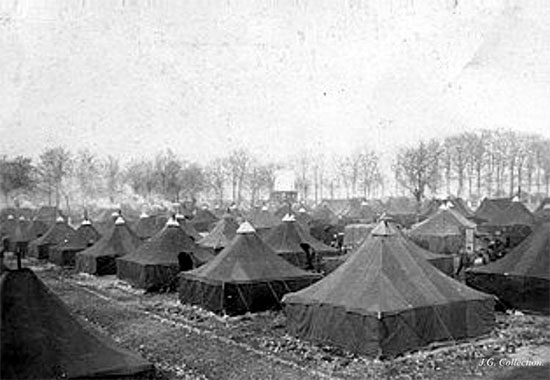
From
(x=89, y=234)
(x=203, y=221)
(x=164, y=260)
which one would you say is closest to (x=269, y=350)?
(x=164, y=260)

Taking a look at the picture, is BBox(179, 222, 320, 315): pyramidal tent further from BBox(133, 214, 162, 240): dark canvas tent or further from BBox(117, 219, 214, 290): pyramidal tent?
BBox(133, 214, 162, 240): dark canvas tent

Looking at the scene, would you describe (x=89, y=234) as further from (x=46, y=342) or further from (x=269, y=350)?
(x=46, y=342)

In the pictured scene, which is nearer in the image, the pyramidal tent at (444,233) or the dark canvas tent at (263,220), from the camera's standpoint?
the pyramidal tent at (444,233)

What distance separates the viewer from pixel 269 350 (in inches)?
750

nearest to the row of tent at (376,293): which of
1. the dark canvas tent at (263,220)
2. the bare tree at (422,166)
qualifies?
the dark canvas tent at (263,220)

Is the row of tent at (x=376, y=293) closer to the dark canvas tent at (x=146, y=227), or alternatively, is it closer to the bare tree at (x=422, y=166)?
the dark canvas tent at (x=146, y=227)

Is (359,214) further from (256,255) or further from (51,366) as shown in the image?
(51,366)

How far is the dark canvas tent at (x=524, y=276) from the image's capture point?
2366 cm

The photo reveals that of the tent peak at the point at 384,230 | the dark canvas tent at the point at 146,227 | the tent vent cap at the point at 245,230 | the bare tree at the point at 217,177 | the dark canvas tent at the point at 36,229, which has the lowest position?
the dark canvas tent at the point at 36,229

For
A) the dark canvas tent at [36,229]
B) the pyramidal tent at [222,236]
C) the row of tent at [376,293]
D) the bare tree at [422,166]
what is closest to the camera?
the row of tent at [376,293]

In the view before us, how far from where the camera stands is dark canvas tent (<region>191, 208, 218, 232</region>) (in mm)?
65938

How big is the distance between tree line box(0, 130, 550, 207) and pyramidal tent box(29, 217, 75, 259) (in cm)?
4079

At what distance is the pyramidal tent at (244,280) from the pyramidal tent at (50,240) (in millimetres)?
26984

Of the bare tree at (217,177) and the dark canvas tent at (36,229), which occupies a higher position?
the bare tree at (217,177)
